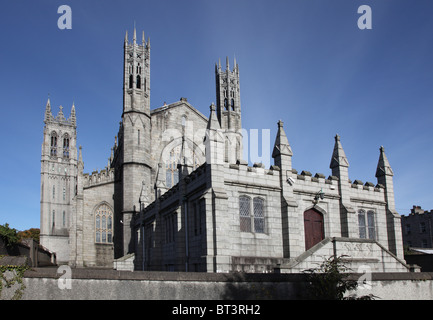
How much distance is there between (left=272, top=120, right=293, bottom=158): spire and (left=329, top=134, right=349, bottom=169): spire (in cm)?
396

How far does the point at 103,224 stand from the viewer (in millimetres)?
39344

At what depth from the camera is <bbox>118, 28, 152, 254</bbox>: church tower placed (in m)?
36.5

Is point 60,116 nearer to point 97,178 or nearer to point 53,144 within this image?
point 53,144

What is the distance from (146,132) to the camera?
38.8 metres

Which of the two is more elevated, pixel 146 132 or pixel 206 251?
pixel 146 132

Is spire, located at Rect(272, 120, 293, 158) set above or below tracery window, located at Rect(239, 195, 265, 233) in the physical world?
above

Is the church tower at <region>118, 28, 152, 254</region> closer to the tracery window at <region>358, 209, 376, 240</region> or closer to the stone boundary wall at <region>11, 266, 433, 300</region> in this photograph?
the tracery window at <region>358, 209, 376, 240</region>

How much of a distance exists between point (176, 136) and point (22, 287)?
3288cm

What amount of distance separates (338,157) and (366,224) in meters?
4.74

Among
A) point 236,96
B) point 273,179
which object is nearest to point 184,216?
point 273,179

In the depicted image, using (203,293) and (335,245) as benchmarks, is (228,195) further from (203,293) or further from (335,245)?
(203,293)

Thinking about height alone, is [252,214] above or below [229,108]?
below

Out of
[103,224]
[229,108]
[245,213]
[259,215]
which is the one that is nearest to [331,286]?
[245,213]

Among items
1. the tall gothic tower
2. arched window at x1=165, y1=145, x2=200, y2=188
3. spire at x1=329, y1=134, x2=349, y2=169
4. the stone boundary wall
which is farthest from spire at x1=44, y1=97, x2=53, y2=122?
the stone boundary wall
